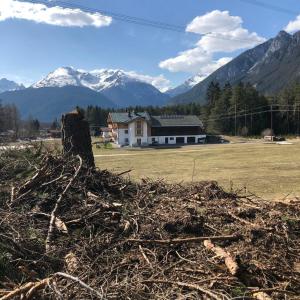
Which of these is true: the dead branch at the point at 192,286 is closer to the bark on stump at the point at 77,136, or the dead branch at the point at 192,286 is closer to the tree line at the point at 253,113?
the bark on stump at the point at 77,136

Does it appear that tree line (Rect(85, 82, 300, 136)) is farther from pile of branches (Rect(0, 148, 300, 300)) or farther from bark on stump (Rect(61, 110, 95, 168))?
pile of branches (Rect(0, 148, 300, 300))

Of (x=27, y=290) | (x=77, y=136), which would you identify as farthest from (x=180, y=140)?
(x=27, y=290)

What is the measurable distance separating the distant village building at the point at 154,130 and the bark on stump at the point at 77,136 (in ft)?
246

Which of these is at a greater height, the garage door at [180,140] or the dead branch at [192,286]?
the dead branch at [192,286]

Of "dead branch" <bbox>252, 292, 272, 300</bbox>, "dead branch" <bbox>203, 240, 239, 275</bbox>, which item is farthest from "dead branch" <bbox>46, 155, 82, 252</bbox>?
"dead branch" <bbox>252, 292, 272, 300</bbox>

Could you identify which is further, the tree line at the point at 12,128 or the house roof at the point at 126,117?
the house roof at the point at 126,117

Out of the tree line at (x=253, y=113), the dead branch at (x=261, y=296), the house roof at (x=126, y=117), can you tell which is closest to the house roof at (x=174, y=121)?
the house roof at (x=126, y=117)

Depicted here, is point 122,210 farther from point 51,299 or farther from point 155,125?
point 155,125

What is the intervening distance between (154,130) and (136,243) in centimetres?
8259

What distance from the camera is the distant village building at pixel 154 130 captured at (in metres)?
85.4

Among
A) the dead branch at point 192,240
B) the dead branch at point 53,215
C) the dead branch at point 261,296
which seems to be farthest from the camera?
the dead branch at point 53,215

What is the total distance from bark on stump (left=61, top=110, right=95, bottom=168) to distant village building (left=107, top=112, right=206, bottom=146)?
74.9 metres

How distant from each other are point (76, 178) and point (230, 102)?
102097mm

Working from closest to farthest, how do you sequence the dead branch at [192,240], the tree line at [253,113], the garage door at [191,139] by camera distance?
1. the dead branch at [192,240]
2. the garage door at [191,139]
3. the tree line at [253,113]
